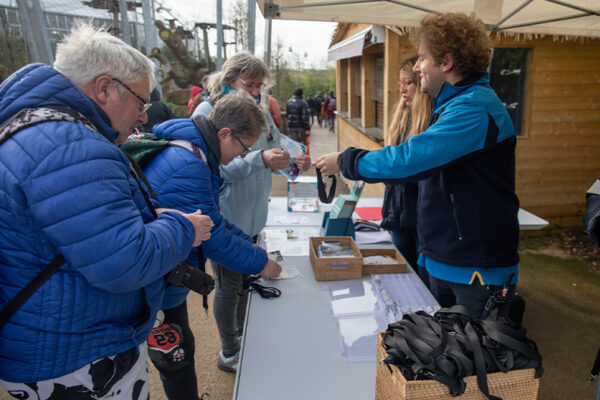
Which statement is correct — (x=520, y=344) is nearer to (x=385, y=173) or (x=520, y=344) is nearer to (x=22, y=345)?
(x=385, y=173)

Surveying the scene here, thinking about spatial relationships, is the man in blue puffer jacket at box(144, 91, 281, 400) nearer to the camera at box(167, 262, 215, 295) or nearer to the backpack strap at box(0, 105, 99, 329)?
the camera at box(167, 262, 215, 295)

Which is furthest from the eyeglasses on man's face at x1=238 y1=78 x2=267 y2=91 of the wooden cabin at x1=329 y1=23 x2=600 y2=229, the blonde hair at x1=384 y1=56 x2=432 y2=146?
the wooden cabin at x1=329 y1=23 x2=600 y2=229

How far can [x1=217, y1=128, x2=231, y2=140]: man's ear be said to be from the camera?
1723 millimetres

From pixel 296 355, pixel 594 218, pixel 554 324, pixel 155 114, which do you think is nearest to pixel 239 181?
pixel 296 355

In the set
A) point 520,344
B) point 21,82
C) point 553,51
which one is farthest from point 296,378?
point 553,51

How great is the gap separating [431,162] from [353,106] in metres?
7.82

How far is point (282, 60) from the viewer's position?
19.7 metres

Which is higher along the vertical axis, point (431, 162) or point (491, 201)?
point (431, 162)

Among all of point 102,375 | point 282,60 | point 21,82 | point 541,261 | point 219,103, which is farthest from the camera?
point 282,60

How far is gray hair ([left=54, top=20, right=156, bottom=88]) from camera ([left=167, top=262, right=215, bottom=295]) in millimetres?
643

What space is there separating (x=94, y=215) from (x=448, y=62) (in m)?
1.37

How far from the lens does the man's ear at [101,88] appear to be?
110 centimetres

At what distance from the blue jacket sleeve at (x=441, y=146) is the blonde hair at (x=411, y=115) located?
0.71m

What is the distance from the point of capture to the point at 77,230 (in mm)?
922
